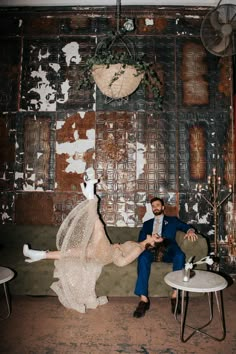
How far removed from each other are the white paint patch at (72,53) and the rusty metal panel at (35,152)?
0.94 metres

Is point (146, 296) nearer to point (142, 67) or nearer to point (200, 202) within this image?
point (200, 202)

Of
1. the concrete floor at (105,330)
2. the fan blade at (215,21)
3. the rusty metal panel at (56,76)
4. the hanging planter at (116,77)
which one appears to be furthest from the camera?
the rusty metal panel at (56,76)

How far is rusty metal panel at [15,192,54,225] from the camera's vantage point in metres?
4.76

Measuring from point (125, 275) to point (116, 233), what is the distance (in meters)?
0.90

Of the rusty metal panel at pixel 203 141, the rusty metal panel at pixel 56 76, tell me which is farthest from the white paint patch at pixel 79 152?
the rusty metal panel at pixel 203 141

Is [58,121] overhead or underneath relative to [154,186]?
overhead

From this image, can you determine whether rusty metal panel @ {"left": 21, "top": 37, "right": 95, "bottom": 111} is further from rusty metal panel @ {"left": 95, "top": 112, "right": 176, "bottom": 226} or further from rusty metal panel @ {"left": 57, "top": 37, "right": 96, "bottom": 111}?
rusty metal panel @ {"left": 95, "top": 112, "right": 176, "bottom": 226}

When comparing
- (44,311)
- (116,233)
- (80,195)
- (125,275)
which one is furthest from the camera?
(80,195)

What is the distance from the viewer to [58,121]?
4.78 metres

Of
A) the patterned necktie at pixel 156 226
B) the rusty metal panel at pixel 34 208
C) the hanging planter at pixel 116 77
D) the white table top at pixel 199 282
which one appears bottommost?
the white table top at pixel 199 282

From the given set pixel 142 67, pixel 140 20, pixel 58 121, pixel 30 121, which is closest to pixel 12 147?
pixel 30 121

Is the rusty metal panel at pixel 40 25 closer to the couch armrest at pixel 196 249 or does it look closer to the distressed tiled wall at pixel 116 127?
the distressed tiled wall at pixel 116 127

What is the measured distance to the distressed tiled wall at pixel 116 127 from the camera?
4.71 m

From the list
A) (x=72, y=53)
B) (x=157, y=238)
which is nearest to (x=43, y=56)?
(x=72, y=53)
